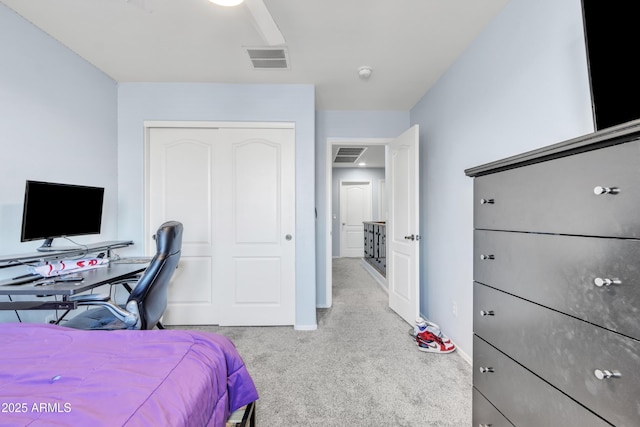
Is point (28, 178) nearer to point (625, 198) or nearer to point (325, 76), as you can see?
point (325, 76)

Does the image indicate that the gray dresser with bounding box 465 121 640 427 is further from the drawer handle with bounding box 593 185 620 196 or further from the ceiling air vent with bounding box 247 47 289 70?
the ceiling air vent with bounding box 247 47 289 70

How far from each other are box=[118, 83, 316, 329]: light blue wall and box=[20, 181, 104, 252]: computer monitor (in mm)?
588

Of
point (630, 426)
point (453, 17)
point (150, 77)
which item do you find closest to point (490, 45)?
point (453, 17)

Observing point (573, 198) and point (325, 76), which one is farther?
point (325, 76)

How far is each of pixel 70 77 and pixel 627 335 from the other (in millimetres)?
3565

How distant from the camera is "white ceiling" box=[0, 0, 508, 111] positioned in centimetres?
190

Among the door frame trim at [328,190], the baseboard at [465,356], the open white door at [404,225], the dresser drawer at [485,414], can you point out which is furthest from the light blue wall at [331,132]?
the dresser drawer at [485,414]

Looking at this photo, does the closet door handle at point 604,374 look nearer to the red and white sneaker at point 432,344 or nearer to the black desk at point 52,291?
the red and white sneaker at point 432,344

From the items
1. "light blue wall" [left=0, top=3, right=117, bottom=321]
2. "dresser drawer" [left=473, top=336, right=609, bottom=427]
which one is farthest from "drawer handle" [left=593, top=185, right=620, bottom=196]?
"light blue wall" [left=0, top=3, right=117, bottom=321]

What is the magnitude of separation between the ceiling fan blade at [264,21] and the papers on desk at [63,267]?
6.21ft

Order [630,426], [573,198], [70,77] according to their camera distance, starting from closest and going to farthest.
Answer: [630,426] < [573,198] < [70,77]

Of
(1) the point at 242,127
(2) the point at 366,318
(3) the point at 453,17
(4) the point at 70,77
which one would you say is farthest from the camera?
(2) the point at 366,318

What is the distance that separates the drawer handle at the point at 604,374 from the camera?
711mm

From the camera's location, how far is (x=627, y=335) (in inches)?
27.4
